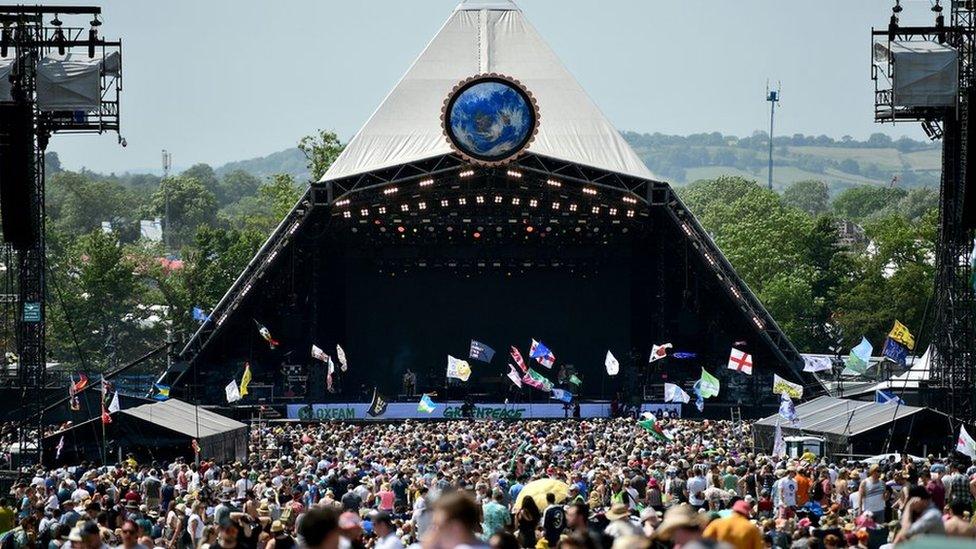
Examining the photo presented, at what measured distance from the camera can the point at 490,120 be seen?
2053 inches

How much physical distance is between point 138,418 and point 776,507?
17.0 metres

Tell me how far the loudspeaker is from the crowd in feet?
22.6

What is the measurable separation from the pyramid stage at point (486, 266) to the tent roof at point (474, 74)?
0.26 feet

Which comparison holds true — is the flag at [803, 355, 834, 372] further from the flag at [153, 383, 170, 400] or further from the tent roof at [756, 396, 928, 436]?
the flag at [153, 383, 170, 400]

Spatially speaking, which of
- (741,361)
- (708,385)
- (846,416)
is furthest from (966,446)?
(741,361)

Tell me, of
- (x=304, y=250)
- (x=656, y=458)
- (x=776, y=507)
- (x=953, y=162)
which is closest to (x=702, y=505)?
(x=776, y=507)

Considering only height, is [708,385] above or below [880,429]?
above

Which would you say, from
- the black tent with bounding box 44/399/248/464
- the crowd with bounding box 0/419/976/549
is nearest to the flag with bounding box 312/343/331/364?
the crowd with bounding box 0/419/976/549

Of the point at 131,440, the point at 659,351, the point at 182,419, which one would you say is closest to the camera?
the point at 131,440

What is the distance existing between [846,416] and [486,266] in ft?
85.4

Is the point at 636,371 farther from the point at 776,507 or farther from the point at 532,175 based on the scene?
the point at 776,507

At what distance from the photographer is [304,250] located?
59.6 metres

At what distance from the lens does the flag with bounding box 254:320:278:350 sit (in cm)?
5666

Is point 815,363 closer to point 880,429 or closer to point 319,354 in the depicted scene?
point 319,354
